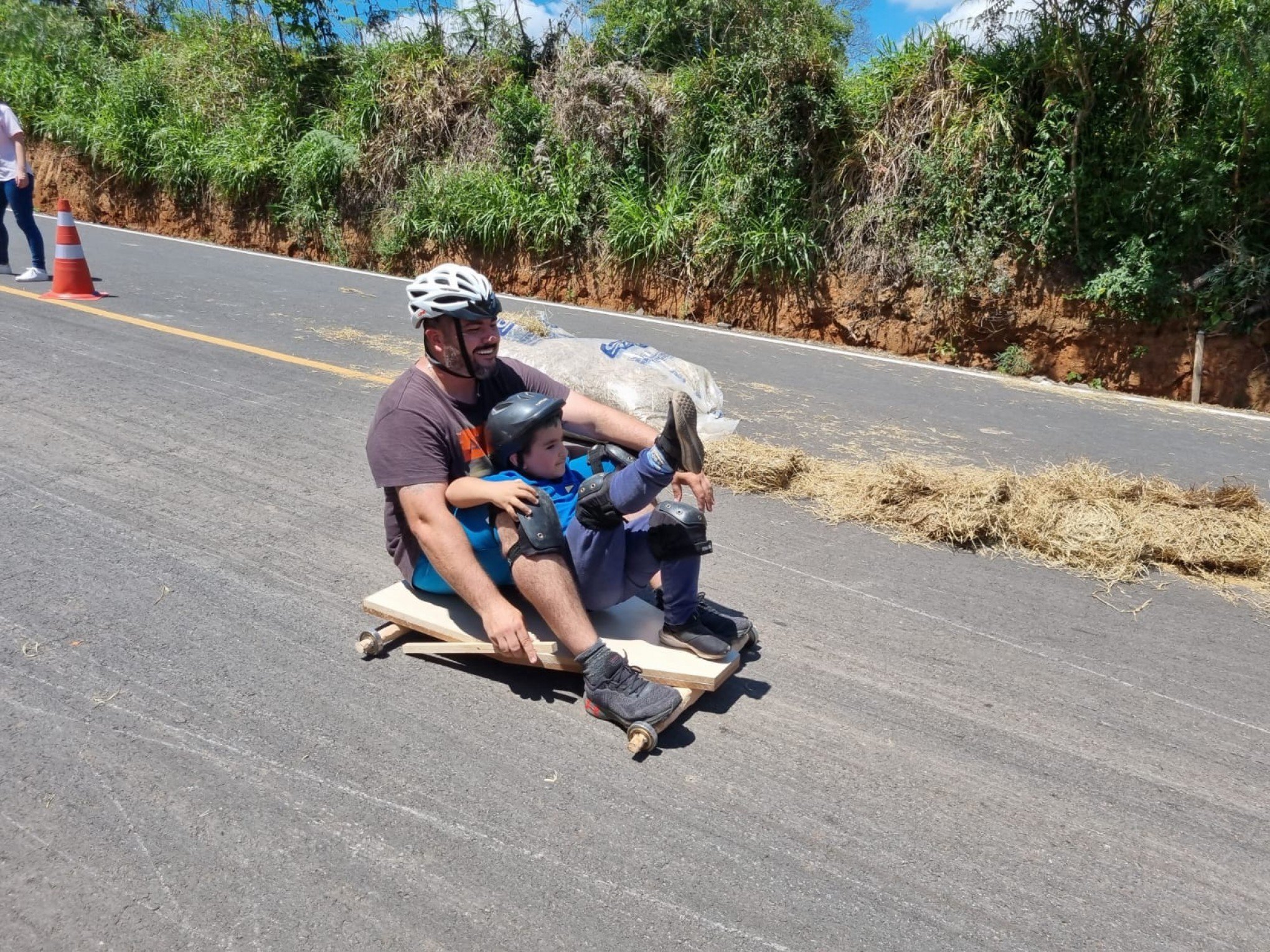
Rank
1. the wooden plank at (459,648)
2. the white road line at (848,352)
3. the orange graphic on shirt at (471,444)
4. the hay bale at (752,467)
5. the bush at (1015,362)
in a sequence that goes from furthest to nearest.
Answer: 1. the bush at (1015,362)
2. the white road line at (848,352)
3. the hay bale at (752,467)
4. the orange graphic on shirt at (471,444)
5. the wooden plank at (459,648)

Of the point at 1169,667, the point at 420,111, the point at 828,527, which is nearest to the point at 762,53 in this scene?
the point at 420,111

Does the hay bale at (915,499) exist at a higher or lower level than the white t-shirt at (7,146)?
lower

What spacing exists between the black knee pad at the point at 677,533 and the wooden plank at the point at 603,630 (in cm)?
35

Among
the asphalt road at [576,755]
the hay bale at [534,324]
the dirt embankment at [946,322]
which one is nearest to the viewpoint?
the asphalt road at [576,755]

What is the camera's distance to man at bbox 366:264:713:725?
3.21 meters

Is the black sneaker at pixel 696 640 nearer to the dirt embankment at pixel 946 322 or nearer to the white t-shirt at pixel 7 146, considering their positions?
the dirt embankment at pixel 946 322

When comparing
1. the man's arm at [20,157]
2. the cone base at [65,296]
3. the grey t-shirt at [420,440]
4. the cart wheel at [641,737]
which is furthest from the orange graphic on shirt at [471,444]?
the man's arm at [20,157]

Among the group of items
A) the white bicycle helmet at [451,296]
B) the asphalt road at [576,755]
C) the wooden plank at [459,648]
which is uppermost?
the white bicycle helmet at [451,296]

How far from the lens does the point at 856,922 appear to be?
248 cm

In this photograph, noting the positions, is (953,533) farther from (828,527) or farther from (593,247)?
(593,247)

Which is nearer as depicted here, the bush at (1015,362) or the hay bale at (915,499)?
the hay bale at (915,499)

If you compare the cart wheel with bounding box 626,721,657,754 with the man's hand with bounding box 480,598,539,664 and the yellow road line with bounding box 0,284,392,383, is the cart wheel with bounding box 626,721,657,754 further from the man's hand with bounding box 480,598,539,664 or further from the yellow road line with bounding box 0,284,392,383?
the yellow road line with bounding box 0,284,392,383

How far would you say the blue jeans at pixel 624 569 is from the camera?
131 inches

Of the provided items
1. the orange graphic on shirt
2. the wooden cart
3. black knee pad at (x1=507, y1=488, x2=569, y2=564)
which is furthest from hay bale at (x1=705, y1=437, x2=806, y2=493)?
black knee pad at (x1=507, y1=488, x2=569, y2=564)
